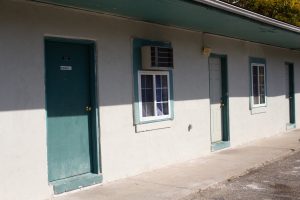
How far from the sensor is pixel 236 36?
1166cm

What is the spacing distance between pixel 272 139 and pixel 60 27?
8339 millimetres

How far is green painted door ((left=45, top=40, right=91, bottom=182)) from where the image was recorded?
22.6 ft

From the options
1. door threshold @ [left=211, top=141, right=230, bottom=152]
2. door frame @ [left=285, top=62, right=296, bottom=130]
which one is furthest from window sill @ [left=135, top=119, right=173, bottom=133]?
door frame @ [left=285, top=62, right=296, bottom=130]

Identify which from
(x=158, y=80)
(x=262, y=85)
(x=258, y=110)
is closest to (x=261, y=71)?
(x=262, y=85)

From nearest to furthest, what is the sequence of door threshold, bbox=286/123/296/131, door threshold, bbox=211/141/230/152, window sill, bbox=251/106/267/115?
door threshold, bbox=211/141/230/152
window sill, bbox=251/106/267/115
door threshold, bbox=286/123/296/131

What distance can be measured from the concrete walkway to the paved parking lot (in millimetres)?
194

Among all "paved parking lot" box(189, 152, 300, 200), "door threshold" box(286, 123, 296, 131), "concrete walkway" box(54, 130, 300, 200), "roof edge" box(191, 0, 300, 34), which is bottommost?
"paved parking lot" box(189, 152, 300, 200)

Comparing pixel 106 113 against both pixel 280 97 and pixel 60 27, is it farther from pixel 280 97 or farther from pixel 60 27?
pixel 280 97

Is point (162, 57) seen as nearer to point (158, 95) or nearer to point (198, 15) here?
point (158, 95)

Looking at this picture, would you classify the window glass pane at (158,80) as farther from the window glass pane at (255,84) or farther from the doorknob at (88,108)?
the window glass pane at (255,84)

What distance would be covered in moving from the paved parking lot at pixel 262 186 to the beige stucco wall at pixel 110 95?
65.7 inches

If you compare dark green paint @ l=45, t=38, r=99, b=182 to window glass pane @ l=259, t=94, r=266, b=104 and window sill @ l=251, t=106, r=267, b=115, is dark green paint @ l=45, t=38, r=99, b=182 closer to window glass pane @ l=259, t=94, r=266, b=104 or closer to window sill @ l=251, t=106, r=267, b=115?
window sill @ l=251, t=106, r=267, b=115

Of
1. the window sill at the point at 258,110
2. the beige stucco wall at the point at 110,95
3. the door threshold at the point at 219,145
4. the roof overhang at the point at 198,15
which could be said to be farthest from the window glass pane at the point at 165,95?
the window sill at the point at 258,110

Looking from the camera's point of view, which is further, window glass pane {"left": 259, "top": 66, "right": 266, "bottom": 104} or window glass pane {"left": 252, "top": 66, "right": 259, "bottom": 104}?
window glass pane {"left": 259, "top": 66, "right": 266, "bottom": 104}
